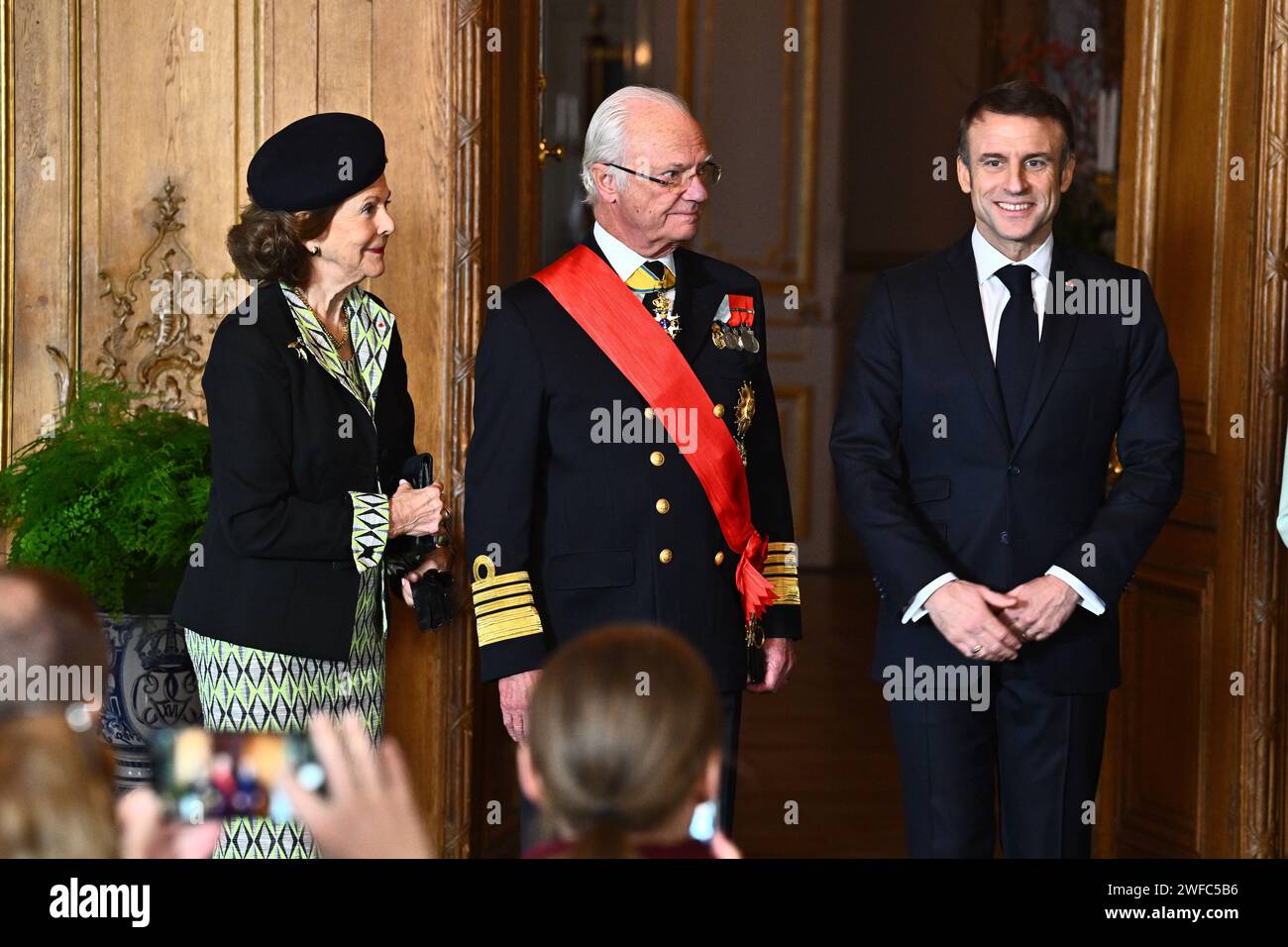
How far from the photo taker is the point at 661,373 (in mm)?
2535

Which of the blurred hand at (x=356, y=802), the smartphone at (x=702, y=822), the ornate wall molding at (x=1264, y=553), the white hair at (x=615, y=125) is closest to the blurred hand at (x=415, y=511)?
the white hair at (x=615, y=125)

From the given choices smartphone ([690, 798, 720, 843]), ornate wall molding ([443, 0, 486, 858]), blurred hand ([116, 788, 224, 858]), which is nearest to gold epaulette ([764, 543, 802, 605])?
ornate wall molding ([443, 0, 486, 858])

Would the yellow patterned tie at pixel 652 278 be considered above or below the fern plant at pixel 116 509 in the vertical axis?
above

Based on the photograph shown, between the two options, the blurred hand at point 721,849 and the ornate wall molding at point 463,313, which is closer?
the blurred hand at point 721,849

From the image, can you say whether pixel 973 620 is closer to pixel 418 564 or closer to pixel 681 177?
pixel 681 177

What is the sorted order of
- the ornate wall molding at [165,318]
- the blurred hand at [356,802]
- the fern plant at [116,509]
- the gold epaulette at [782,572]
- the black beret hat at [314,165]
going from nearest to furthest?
1. the blurred hand at [356,802]
2. the black beret hat at [314,165]
3. the gold epaulette at [782,572]
4. the fern plant at [116,509]
5. the ornate wall molding at [165,318]

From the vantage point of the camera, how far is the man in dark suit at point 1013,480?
2578mm

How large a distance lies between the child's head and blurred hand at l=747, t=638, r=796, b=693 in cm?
141

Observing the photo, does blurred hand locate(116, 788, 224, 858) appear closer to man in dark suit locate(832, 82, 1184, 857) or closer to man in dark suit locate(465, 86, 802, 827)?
man in dark suit locate(465, 86, 802, 827)

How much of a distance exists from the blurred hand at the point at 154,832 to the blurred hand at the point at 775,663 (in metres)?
1.54

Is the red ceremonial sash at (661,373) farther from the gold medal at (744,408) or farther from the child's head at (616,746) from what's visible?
the child's head at (616,746)

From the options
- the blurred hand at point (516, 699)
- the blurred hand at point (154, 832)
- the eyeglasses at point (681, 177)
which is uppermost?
the eyeglasses at point (681, 177)

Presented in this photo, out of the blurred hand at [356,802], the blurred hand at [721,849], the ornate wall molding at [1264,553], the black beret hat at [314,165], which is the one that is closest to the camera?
the blurred hand at [356,802]

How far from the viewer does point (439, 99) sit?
330 cm
